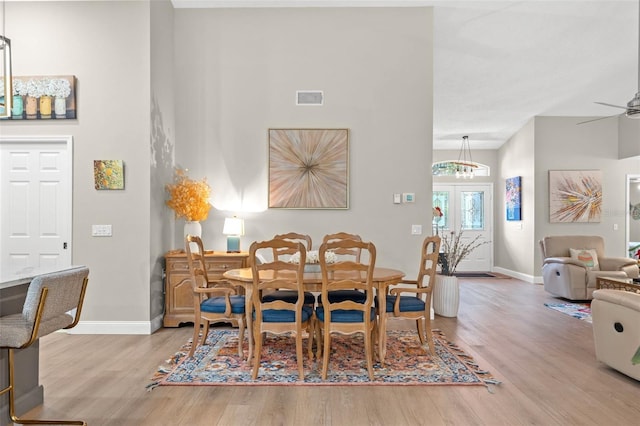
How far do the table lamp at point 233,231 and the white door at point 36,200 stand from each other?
1674mm

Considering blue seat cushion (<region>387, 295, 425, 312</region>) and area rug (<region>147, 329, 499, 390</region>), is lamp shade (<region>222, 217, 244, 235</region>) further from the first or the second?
blue seat cushion (<region>387, 295, 425, 312</region>)

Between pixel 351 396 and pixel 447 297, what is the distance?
9.00ft

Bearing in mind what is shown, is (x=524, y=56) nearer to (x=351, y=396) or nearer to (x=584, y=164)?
(x=584, y=164)

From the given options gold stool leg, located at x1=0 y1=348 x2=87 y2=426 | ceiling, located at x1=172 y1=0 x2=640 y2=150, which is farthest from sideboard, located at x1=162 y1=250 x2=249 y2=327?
ceiling, located at x1=172 y1=0 x2=640 y2=150

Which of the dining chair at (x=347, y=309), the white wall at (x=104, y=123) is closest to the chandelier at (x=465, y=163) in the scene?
the dining chair at (x=347, y=309)

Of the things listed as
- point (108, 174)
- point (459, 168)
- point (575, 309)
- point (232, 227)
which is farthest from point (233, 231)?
point (459, 168)

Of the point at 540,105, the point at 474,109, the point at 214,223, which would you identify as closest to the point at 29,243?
the point at 214,223

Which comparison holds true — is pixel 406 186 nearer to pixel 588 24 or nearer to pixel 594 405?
pixel 594 405

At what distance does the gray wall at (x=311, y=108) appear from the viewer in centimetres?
507

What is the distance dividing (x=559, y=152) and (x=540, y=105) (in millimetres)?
1071

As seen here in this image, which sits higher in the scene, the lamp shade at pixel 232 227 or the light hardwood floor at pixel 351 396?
the lamp shade at pixel 232 227

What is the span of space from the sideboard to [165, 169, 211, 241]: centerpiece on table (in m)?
0.41

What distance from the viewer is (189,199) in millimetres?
4660

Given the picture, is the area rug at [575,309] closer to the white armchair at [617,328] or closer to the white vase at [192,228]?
the white armchair at [617,328]
